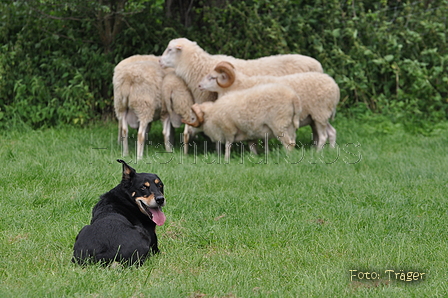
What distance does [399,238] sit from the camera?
4980 millimetres

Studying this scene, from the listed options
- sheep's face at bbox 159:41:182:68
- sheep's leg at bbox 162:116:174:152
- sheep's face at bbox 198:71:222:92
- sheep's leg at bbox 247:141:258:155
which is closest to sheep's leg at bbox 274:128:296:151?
sheep's leg at bbox 247:141:258:155

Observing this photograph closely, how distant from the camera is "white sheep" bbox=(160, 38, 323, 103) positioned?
9242mm

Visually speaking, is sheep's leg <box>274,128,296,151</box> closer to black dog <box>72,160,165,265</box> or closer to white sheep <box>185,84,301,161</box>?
white sheep <box>185,84,301,161</box>

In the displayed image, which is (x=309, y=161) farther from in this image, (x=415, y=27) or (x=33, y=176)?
(x=415, y=27)

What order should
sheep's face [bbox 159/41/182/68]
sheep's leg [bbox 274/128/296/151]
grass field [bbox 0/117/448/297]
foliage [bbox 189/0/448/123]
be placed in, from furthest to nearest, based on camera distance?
foliage [bbox 189/0/448/123] < sheep's face [bbox 159/41/182/68] < sheep's leg [bbox 274/128/296/151] < grass field [bbox 0/117/448/297]

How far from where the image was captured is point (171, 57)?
9273mm

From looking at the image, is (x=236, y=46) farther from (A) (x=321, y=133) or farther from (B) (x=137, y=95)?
(B) (x=137, y=95)

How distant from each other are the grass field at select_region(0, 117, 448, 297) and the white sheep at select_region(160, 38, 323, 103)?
109 centimetres

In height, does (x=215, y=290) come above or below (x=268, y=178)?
above

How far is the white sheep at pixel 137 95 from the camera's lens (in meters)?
8.64

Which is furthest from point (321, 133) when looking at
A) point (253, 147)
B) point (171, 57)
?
point (171, 57)

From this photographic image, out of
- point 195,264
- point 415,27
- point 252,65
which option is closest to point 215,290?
point 195,264

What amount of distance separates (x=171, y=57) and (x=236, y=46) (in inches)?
98.7

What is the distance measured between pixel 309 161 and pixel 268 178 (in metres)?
1.04
